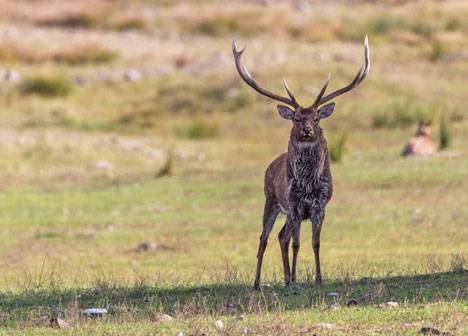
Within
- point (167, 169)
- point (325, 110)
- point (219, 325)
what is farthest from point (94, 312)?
point (167, 169)

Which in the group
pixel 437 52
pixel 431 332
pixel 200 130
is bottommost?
pixel 431 332

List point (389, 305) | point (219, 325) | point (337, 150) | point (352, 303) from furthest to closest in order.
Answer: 1. point (337, 150)
2. point (352, 303)
3. point (389, 305)
4. point (219, 325)

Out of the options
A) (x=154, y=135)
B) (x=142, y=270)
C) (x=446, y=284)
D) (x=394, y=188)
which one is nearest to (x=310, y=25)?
(x=154, y=135)

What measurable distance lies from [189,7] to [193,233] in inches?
1527

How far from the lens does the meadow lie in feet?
35.6

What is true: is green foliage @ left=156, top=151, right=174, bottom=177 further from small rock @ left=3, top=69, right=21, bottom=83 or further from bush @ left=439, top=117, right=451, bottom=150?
small rock @ left=3, top=69, right=21, bottom=83

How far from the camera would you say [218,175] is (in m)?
25.9

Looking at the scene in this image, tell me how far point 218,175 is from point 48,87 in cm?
1222

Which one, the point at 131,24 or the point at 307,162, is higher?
the point at 131,24

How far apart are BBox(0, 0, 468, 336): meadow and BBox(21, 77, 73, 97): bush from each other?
55 mm

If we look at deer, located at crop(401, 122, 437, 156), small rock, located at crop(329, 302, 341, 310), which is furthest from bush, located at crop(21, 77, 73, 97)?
small rock, located at crop(329, 302, 341, 310)

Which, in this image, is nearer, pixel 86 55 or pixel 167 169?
pixel 167 169

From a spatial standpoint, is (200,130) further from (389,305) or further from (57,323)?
(57,323)

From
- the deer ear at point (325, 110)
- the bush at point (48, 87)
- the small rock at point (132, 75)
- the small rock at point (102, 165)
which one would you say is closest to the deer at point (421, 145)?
the small rock at point (102, 165)
